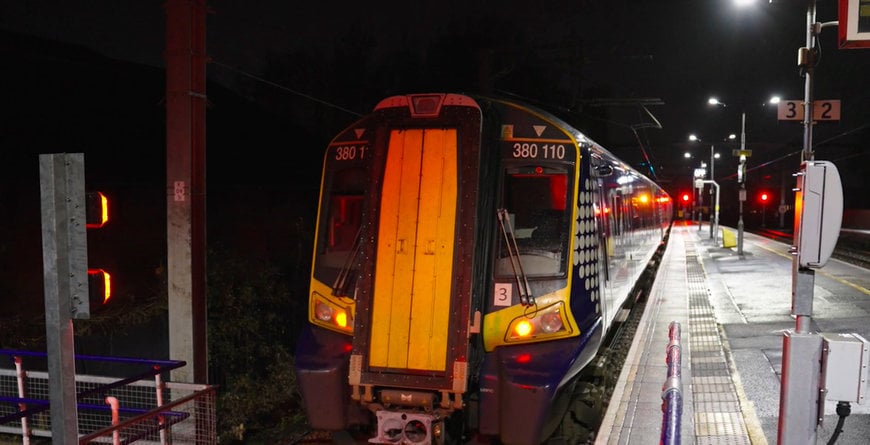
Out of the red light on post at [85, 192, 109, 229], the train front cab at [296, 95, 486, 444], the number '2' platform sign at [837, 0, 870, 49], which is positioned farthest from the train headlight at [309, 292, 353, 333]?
the number '2' platform sign at [837, 0, 870, 49]

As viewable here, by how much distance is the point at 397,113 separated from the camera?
5414 millimetres

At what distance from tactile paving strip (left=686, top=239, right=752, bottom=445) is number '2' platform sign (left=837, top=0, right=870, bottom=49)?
3.52 meters

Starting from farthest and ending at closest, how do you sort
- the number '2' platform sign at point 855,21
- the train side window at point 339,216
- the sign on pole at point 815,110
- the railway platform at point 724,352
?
the sign on pole at point 815,110, the railway platform at point 724,352, the train side window at point 339,216, the number '2' platform sign at point 855,21

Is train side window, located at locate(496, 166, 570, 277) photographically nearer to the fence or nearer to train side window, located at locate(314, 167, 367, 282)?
train side window, located at locate(314, 167, 367, 282)

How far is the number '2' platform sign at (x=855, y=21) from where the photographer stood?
16.2 ft

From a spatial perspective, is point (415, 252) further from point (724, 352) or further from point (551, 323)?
point (724, 352)

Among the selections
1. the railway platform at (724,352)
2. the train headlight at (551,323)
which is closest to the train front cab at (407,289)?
the train headlight at (551,323)

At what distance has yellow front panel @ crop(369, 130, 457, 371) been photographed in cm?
504

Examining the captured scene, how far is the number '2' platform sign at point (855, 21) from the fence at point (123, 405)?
601cm

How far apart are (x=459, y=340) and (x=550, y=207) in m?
1.43

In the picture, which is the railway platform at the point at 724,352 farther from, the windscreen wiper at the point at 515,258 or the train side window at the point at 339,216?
the train side window at the point at 339,216

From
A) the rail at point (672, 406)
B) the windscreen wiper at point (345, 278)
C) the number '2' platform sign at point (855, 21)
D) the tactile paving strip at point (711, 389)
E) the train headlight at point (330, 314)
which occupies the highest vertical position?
the number '2' platform sign at point (855, 21)

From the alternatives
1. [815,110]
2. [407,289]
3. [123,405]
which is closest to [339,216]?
[407,289]

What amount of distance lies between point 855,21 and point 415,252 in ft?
12.1
